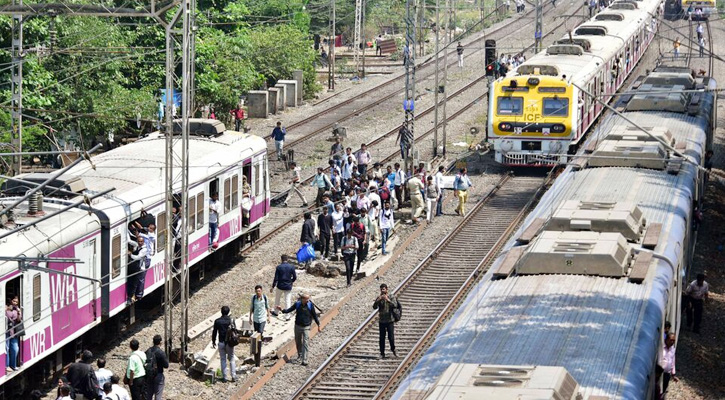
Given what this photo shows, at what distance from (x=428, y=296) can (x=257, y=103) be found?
21.8 meters

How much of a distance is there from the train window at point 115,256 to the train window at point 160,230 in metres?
1.61

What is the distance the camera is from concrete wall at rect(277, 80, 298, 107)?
4853cm

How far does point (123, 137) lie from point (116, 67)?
3.63 metres

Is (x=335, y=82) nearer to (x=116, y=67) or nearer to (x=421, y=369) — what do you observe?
(x=116, y=67)

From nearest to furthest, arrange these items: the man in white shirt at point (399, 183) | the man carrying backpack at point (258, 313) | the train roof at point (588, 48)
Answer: the man carrying backpack at point (258, 313) → the man in white shirt at point (399, 183) → the train roof at point (588, 48)

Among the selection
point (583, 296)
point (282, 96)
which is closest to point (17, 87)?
point (583, 296)

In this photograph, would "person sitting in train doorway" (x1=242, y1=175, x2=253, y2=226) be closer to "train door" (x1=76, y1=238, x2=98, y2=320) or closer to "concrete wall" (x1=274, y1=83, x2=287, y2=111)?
"train door" (x1=76, y1=238, x2=98, y2=320)

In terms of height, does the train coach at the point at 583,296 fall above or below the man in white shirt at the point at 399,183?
above

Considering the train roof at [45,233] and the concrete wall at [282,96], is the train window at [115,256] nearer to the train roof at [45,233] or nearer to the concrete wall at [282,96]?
the train roof at [45,233]

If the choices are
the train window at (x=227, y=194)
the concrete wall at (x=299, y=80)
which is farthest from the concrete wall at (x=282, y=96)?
the train window at (x=227, y=194)

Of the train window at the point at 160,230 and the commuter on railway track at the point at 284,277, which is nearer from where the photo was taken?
the commuter on railway track at the point at 284,277

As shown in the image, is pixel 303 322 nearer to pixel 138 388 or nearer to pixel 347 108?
pixel 138 388

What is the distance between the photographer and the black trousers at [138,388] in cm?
1917

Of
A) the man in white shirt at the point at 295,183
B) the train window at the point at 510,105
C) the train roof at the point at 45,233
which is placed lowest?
the man in white shirt at the point at 295,183
